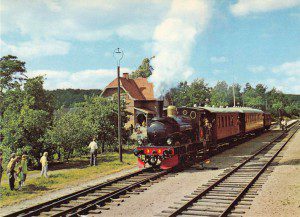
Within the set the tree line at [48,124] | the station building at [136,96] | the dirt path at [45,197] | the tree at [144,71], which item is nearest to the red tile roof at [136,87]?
the station building at [136,96]

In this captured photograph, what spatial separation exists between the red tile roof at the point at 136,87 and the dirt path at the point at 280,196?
1263 inches

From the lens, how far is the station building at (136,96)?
44.7 meters

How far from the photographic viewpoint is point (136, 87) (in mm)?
48906

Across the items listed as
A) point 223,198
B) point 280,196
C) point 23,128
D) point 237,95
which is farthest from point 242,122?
point 237,95

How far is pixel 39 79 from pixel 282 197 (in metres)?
19.5

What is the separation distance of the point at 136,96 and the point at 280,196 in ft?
120

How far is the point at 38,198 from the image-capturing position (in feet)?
36.8

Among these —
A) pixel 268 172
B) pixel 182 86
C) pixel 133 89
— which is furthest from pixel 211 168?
pixel 182 86

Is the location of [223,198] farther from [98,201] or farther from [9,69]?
[9,69]

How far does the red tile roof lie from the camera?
45281mm

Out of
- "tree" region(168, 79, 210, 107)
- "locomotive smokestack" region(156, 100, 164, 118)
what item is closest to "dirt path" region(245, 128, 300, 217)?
"locomotive smokestack" region(156, 100, 164, 118)

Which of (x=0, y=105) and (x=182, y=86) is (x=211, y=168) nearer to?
(x=0, y=105)

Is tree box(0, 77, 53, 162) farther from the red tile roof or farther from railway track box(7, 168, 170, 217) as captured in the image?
the red tile roof

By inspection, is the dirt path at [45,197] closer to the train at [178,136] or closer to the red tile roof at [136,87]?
the train at [178,136]
